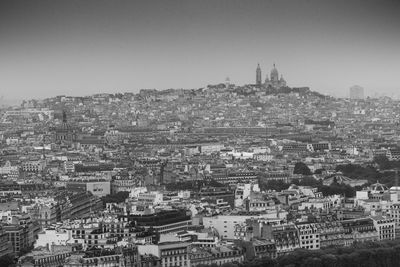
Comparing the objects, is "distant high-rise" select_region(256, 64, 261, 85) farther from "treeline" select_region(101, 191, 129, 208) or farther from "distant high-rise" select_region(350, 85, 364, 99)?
"treeline" select_region(101, 191, 129, 208)

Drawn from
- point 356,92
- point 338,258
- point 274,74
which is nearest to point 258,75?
point 274,74

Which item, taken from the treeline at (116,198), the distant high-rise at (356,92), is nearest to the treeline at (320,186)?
the treeline at (116,198)

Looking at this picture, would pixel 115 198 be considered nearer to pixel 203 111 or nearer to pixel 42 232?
pixel 42 232

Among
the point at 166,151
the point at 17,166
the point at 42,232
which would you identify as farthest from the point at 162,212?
the point at 166,151

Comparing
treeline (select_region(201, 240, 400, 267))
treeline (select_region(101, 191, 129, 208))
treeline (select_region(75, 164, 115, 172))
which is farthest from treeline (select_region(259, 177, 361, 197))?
treeline (select_region(201, 240, 400, 267))

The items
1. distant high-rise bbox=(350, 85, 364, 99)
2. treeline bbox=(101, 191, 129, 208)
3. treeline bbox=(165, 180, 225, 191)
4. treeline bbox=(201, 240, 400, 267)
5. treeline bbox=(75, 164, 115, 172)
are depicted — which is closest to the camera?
treeline bbox=(201, 240, 400, 267)

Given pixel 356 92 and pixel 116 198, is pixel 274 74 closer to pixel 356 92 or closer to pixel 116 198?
pixel 356 92
